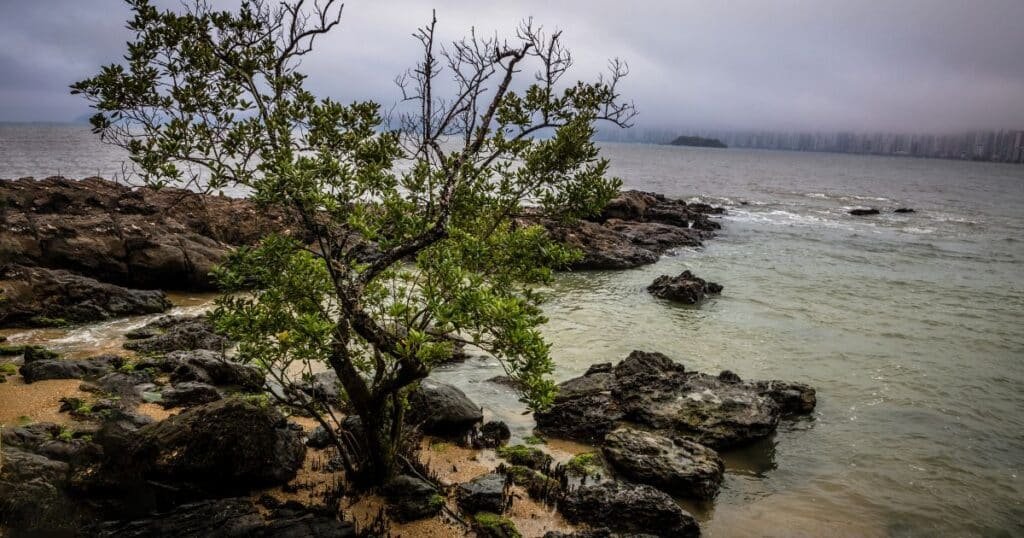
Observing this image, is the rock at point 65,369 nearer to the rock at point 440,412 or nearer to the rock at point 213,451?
the rock at point 213,451

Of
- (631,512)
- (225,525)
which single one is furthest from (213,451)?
(631,512)

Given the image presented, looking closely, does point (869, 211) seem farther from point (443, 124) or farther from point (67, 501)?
point (67, 501)

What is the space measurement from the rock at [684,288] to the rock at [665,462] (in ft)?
44.4

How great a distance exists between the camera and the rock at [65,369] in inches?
504

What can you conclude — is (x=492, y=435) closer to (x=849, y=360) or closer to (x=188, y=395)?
(x=188, y=395)

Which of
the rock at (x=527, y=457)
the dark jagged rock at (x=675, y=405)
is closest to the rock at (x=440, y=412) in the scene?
the rock at (x=527, y=457)

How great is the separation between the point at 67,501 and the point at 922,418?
18.5 metres

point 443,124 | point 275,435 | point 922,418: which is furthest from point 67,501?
point 922,418

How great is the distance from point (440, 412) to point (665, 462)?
4.89m

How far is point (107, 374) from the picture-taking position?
1359 centimetres

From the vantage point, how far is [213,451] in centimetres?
874

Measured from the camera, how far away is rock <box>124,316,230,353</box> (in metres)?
16.0

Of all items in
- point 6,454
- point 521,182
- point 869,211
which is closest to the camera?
point 6,454

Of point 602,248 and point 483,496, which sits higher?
point 602,248
